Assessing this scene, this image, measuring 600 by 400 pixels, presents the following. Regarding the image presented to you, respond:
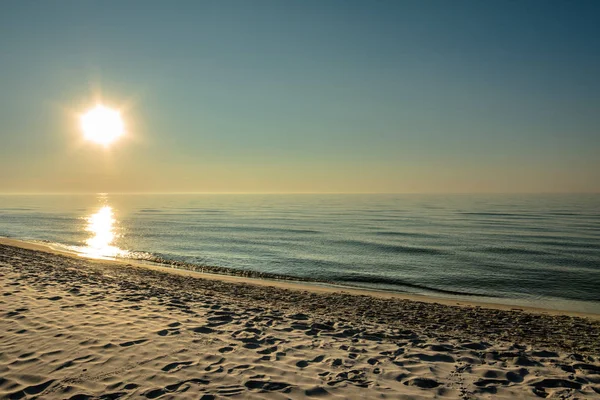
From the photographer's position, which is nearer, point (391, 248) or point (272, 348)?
point (272, 348)

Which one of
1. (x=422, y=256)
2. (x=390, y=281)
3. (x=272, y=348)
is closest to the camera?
(x=272, y=348)

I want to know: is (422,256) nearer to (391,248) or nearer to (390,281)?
(391,248)

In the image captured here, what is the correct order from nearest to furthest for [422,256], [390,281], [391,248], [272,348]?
1. [272,348]
2. [390,281]
3. [422,256]
4. [391,248]

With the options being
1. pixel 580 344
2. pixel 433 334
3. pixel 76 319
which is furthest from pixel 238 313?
pixel 580 344

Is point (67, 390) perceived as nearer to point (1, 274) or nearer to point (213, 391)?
point (213, 391)

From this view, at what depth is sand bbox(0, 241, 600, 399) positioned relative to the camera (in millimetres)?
7000

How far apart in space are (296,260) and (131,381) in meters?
22.4

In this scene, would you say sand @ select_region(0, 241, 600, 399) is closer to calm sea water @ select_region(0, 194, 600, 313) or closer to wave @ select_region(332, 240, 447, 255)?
calm sea water @ select_region(0, 194, 600, 313)

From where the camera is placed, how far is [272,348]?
9.03 metres

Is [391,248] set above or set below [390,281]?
above

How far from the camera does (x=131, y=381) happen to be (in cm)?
Answer: 705

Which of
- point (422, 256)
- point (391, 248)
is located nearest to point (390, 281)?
point (422, 256)

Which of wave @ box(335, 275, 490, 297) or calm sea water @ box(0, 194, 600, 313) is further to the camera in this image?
calm sea water @ box(0, 194, 600, 313)

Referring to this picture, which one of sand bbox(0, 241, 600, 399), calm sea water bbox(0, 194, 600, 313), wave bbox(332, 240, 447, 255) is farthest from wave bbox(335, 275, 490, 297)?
wave bbox(332, 240, 447, 255)
